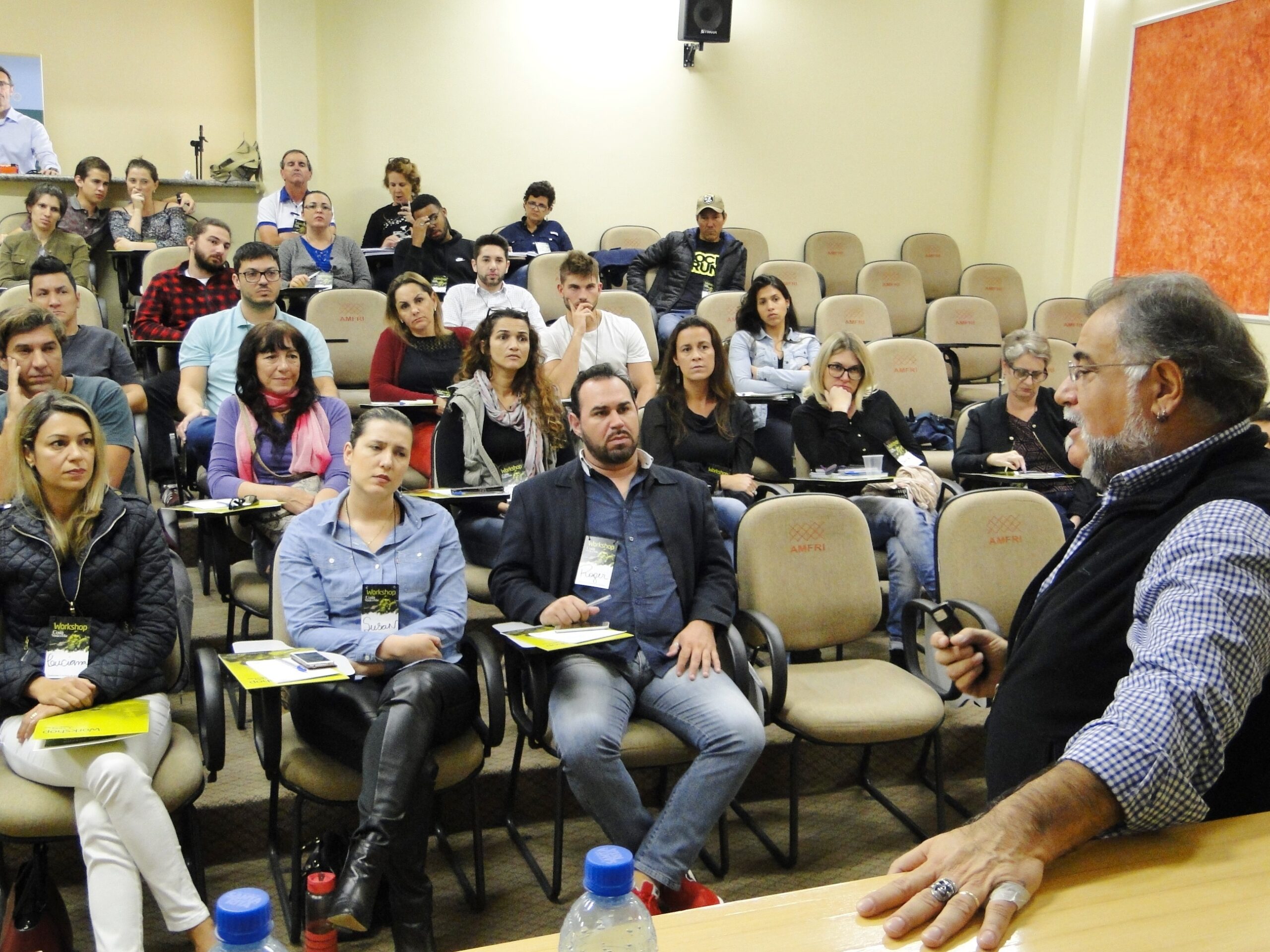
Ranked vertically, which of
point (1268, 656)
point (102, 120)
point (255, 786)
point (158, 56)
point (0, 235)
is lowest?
point (255, 786)

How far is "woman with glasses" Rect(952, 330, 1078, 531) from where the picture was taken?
4461 mm

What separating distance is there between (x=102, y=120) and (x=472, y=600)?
502cm

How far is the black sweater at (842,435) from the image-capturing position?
13.9 ft

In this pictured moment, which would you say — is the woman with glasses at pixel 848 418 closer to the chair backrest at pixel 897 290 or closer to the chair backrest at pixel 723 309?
the chair backrest at pixel 723 309

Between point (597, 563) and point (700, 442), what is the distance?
4.41ft

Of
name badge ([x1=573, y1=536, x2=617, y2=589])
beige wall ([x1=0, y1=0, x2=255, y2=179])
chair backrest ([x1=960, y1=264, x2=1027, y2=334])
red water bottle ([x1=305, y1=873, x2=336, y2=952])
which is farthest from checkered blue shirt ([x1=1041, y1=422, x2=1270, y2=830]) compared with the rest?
beige wall ([x1=0, y1=0, x2=255, y2=179])

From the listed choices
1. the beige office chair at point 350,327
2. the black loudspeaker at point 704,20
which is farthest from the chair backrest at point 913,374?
the black loudspeaker at point 704,20

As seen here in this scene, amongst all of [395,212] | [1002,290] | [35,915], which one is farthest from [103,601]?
[1002,290]

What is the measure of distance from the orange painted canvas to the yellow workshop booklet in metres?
5.98

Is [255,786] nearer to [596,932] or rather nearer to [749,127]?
[596,932]

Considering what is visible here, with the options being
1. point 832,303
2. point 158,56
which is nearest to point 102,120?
point 158,56

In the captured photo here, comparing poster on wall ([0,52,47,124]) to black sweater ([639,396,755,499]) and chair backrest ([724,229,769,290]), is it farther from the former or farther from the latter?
black sweater ([639,396,755,499])

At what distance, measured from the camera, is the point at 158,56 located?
6977 millimetres

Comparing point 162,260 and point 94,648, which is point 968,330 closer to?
point 162,260
